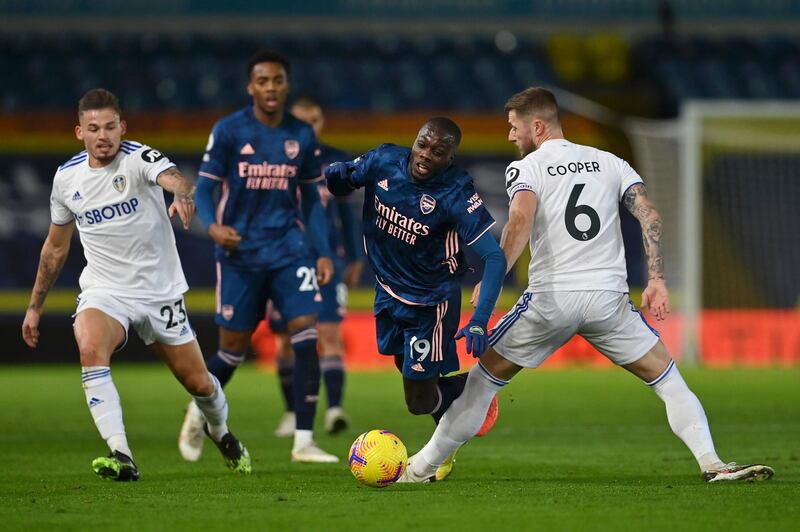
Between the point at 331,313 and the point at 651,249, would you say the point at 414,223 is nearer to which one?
the point at 651,249

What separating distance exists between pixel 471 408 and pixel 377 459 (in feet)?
1.95

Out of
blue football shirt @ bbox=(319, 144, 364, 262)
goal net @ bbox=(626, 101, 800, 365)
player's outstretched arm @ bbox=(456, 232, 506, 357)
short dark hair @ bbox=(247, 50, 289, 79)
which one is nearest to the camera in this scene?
player's outstretched arm @ bbox=(456, 232, 506, 357)

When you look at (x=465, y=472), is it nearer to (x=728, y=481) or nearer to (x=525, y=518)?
(x=728, y=481)

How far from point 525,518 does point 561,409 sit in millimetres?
6948

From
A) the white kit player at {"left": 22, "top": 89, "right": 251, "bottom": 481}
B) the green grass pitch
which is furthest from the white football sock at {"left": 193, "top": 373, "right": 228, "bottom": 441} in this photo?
the green grass pitch

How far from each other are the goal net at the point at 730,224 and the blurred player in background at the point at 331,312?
856 centimetres

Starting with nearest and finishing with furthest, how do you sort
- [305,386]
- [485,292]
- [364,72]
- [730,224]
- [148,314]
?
1. [485,292]
2. [148,314]
3. [305,386]
4. [730,224]
5. [364,72]

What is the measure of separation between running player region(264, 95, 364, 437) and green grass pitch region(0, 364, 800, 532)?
0.26 m

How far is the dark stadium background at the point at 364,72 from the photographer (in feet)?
63.5

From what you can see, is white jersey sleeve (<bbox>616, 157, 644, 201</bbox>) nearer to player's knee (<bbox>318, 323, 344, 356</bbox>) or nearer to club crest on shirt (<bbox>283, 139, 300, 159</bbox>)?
club crest on shirt (<bbox>283, 139, 300, 159</bbox>)

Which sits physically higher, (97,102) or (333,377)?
(97,102)

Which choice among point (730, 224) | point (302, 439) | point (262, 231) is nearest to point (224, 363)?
point (302, 439)

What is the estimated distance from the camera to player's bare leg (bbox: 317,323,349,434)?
1030cm

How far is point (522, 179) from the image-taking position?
694cm
